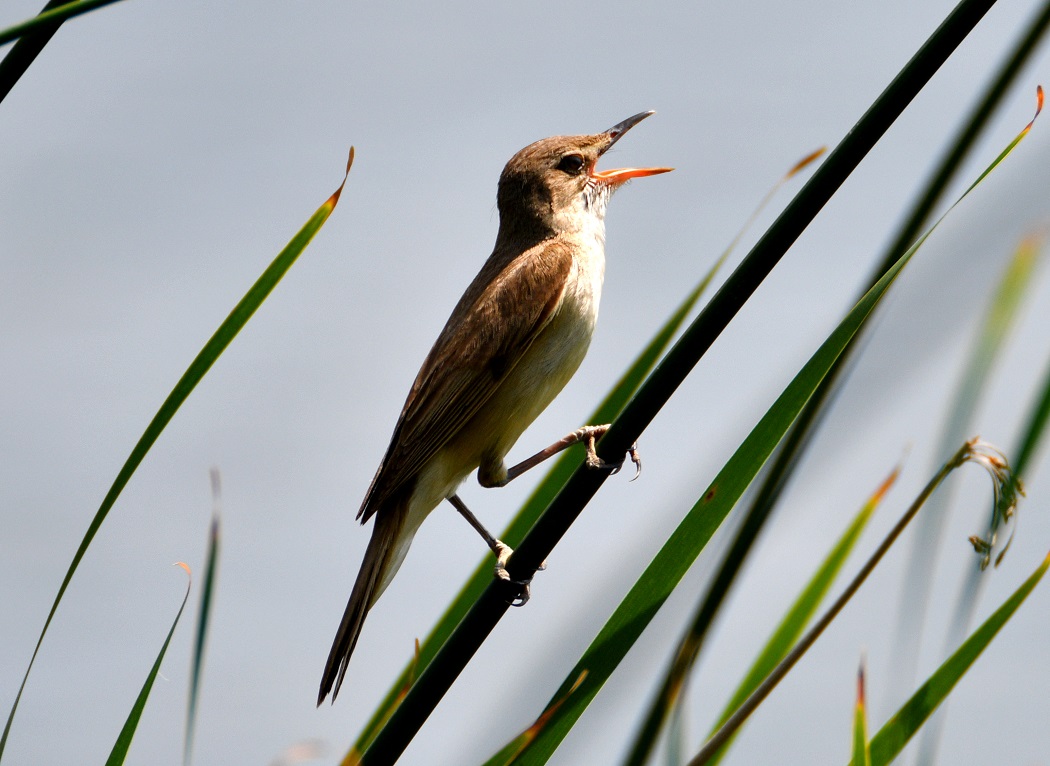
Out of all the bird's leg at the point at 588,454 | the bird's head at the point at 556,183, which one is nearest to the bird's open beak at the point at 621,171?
the bird's head at the point at 556,183

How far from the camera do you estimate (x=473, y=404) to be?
348 centimetres

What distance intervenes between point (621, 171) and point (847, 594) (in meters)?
3.27

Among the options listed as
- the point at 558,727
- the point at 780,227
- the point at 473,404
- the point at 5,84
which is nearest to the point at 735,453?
the point at 780,227

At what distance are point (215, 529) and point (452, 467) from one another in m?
1.76

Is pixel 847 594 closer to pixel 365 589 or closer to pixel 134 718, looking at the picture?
pixel 134 718

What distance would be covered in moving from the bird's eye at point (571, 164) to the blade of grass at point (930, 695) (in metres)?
3.15

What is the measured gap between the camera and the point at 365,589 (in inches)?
126

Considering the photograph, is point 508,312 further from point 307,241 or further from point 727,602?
point 727,602

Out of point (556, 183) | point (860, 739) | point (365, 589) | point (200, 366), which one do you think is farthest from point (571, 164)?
point (860, 739)

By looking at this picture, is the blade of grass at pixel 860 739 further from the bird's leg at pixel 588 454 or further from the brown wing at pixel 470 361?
the brown wing at pixel 470 361

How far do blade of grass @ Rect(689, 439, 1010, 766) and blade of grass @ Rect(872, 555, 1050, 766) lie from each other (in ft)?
0.67

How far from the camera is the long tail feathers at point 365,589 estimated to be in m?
2.93

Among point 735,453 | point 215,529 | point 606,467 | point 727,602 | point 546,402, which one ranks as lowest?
point 215,529

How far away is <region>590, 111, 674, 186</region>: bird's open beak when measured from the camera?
4.20 meters
